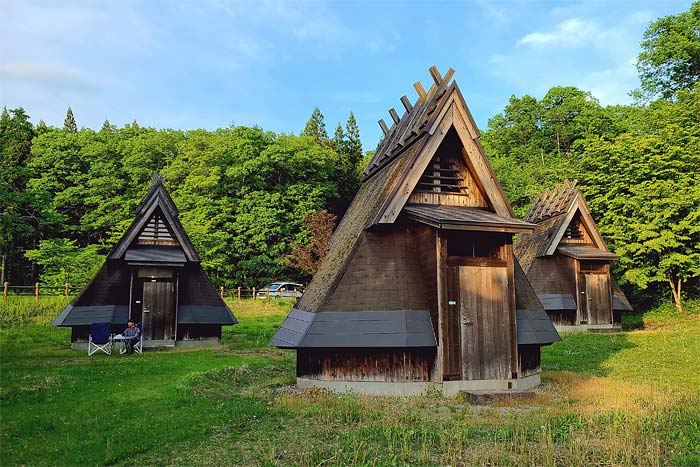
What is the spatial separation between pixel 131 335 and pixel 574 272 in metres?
25.3

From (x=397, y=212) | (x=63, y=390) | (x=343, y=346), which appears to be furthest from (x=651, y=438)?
(x=63, y=390)

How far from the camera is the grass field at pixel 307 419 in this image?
25.0ft

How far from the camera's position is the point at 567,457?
754 centimetres

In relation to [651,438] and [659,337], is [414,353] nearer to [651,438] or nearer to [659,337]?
[651,438]

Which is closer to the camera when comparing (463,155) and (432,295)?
(432,295)

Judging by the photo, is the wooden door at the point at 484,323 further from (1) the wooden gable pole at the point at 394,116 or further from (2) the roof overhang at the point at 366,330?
(1) the wooden gable pole at the point at 394,116

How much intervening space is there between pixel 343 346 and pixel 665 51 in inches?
1766

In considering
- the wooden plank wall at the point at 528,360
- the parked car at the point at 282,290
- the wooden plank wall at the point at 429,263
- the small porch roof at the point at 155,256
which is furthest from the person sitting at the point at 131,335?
the parked car at the point at 282,290

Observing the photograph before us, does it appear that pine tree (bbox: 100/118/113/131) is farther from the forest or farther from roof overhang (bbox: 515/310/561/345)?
roof overhang (bbox: 515/310/561/345)

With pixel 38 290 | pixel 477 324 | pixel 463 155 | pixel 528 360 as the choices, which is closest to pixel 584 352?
pixel 528 360

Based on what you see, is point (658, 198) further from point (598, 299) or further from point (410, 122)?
point (410, 122)

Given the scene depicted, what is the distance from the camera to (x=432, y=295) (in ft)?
42.2

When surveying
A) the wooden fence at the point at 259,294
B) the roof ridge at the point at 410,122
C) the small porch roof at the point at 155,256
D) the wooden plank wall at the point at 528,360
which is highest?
the roof ridge at the point at 410,122

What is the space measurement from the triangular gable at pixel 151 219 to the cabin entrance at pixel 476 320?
14.0 meters
